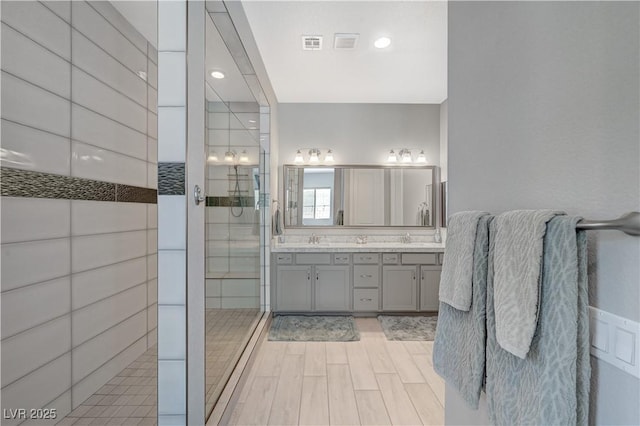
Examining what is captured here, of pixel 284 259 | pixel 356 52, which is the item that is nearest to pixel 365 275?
pixel 284 259

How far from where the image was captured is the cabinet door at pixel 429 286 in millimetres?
3580

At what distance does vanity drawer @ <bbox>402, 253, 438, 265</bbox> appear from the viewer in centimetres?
361

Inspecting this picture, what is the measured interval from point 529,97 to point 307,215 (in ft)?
10.8

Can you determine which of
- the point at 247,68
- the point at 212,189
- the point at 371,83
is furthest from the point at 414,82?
the point at 212,189

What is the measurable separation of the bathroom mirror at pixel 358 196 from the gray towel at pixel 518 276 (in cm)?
323

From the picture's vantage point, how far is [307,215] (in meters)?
4.08

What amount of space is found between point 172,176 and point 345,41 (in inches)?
78.2

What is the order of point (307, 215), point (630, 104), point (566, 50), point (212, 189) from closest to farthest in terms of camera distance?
1. point (630, 104)
2. point (566, 50)
3. point (212, 189)
4. point (307, 215)

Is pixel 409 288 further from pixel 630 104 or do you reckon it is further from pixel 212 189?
pixel 630 104

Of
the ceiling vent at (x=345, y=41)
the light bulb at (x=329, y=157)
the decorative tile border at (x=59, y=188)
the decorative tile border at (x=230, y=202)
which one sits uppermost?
the ceiling vent at (x=345, y=41)

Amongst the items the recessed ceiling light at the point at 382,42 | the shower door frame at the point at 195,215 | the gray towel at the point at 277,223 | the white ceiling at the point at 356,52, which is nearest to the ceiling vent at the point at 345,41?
the white ceiling at the point at 356,52

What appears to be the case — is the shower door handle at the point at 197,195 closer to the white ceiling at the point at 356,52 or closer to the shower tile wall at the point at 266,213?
the white ceiling at the point at 356,52

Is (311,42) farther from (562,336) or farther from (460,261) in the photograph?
(562,336)

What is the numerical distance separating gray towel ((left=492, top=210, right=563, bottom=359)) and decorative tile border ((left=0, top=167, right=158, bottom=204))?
2029mm
